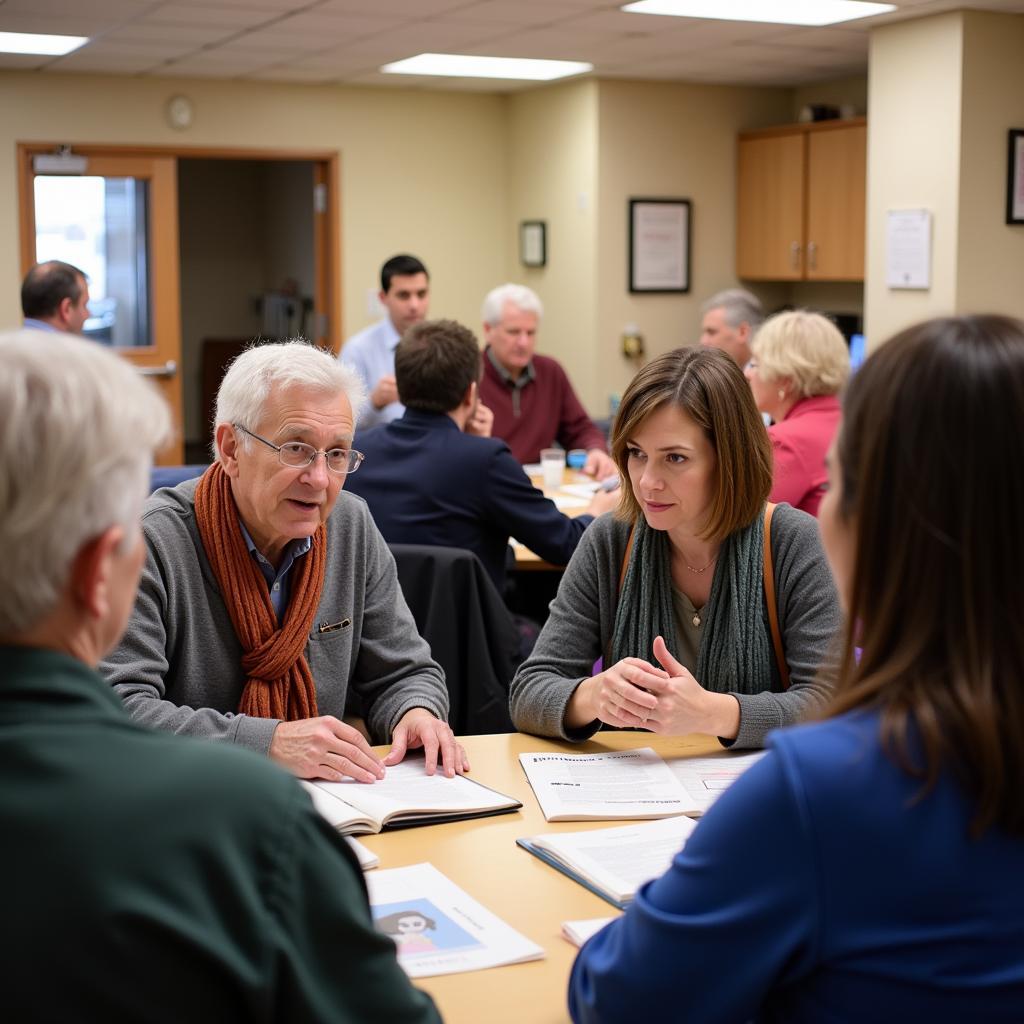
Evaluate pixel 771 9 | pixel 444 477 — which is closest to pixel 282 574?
pixel 444 477

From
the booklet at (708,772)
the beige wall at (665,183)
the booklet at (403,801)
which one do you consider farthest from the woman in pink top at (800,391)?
the beige wall at (665,183)

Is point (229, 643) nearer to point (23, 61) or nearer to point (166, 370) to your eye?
point (23, 61)

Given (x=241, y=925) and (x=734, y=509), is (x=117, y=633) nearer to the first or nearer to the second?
(x=241, y=925)

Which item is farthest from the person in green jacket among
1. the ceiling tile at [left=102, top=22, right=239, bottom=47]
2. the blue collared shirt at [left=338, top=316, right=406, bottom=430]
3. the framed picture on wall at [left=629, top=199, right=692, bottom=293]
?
the framed picture on wall at [left=629, top=199, right=692, bottom=293]

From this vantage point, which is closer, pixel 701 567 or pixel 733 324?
pixel 701 567

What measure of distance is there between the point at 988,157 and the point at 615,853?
493 centimetres

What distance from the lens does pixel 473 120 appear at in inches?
319

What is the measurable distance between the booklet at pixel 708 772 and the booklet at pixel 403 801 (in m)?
0.26

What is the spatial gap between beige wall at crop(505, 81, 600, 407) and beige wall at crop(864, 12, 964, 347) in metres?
1.77

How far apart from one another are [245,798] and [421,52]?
6.02 meters

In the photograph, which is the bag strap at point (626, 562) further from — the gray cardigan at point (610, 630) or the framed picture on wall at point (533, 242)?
the framed picture on wall at point (533, 242)

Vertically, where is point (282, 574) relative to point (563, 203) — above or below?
below

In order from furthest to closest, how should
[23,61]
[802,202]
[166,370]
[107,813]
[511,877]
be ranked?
[166,370] < [802,202] < [23,61] < [511,877] < [107,813]

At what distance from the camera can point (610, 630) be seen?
A: 2.39 m
